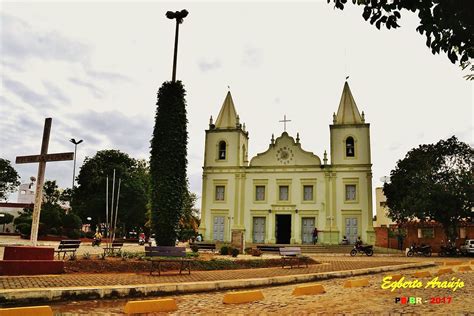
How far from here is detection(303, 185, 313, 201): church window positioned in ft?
121

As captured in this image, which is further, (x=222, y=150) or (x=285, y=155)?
(x=222, y=150)

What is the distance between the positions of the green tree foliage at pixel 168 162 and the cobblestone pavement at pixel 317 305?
743cm

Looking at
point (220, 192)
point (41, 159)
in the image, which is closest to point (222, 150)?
point (220, 192)

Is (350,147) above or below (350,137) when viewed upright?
below

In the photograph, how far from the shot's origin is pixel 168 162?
16.9 meters

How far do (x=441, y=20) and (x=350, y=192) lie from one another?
32099mm

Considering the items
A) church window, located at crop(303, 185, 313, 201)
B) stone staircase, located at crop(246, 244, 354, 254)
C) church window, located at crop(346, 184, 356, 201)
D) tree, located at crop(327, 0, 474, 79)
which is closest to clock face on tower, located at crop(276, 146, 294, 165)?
church window, located at crop(303, 185, 313, 201)

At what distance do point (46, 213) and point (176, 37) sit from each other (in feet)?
74.9

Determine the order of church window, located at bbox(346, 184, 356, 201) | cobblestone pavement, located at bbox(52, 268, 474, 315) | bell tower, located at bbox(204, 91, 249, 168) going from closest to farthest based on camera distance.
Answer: cobblestone pavement, located at bbox(52, 268, 474, 315), church window, located at bbox(346, 184, 356, 201), bell tower, located at bbox(204, 91, 249, 168)

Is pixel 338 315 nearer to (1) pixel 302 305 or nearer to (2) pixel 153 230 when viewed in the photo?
(1) pixel 302 305

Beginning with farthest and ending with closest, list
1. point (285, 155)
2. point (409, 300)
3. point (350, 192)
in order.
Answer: point (285, 155), point (350, 192), point (409, 300)

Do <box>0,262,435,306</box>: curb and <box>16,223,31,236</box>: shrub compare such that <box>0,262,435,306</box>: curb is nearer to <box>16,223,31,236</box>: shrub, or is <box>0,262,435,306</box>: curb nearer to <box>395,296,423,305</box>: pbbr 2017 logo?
<box>395,296,423,305</box>: pbbr 2017 logo

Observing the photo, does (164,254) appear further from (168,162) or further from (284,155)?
(284,155)

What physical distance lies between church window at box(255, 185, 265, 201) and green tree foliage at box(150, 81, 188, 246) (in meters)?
21.0
